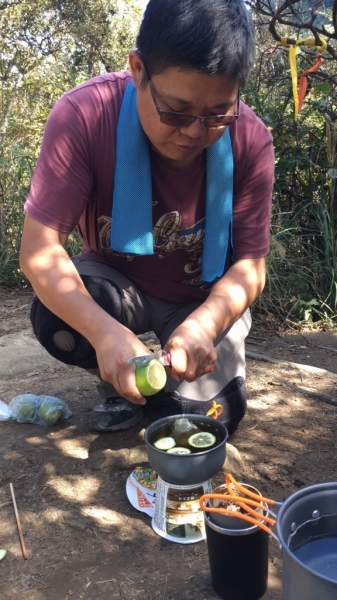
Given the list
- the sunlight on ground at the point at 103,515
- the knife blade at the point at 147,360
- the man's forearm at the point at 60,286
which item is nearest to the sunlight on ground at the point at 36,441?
the sunlight on ground at the point at 103,515

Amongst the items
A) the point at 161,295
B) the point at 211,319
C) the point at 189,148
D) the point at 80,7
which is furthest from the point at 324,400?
the point at 80,7

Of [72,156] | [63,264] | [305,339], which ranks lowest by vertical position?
[305,339]

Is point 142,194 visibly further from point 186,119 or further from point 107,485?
point 107,485

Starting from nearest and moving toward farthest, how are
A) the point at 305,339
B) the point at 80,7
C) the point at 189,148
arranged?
the point at 189,148, the point at 305,339, the point at 80,7

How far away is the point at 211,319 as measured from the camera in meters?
1.82

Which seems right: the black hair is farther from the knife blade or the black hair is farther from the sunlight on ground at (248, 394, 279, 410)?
the sunlight on ground at (248, 394, 279, 410)

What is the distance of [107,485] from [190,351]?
66 cm

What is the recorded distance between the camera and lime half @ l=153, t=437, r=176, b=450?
5.50ft

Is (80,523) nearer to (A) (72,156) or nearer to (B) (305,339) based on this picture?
(A) (72,156)

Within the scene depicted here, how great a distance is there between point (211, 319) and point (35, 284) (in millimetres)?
584

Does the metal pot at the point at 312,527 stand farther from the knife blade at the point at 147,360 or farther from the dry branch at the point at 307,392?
the dry branch at the point at 307,392

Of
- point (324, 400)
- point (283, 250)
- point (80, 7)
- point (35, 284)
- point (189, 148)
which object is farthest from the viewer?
point (80, 7)

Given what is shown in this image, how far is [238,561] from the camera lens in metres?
1.45

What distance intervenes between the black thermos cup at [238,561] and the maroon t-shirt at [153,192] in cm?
102
